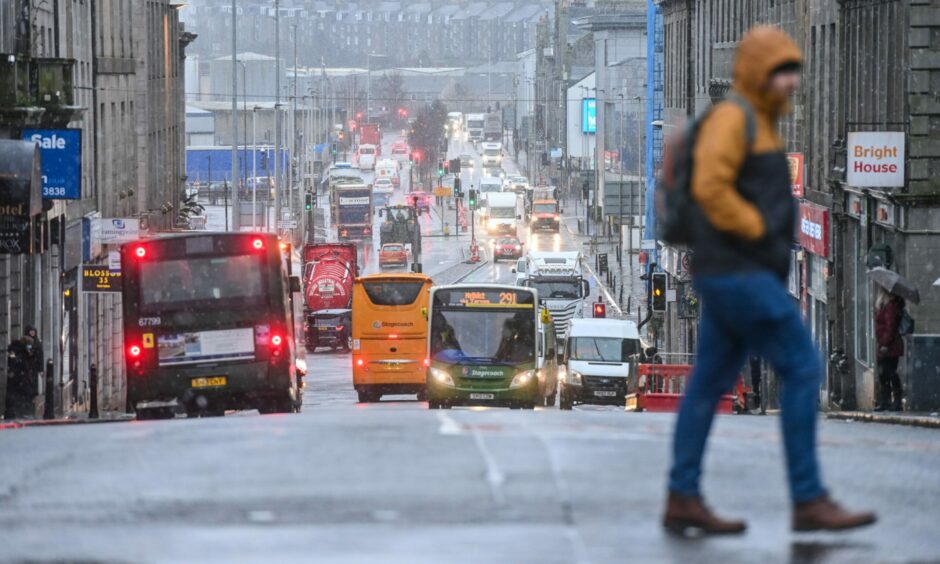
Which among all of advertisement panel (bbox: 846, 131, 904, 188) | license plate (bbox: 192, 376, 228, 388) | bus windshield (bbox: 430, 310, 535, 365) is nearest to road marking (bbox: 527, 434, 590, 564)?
license plate (bbox: 192, 376, 228, 388)

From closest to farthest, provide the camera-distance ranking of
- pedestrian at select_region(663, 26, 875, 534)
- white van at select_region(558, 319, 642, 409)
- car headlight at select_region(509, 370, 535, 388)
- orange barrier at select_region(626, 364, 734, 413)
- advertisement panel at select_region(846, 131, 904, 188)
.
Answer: pedestrian at select_region(663, 26, 875, 534) < advertisement panel at select_region(846, 131, 904, 188) < orange barrier at select_region(626, 364, 734, 413) < car headlight at select_region(509, 370, 535, 388) < white van at select_region(558, 319, 642, 409)

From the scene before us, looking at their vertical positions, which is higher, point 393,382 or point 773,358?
point 773,358

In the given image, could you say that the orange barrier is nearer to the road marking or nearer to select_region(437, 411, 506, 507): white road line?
select_region(437, 411, 506, 507): white road line

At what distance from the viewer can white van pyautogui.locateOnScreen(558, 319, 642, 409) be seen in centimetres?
4312

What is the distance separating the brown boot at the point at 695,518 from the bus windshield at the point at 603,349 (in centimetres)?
3723

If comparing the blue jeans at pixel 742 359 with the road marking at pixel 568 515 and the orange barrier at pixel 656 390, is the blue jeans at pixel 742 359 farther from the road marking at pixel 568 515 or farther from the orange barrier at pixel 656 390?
the orange barrier at pixel 656 390

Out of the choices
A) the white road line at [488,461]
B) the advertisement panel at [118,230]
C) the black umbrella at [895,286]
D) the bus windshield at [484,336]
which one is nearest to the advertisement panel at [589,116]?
the advertisement panel at [118,230]

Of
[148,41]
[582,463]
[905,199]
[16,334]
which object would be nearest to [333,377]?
[148,41]

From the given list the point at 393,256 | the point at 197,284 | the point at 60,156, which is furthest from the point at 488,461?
the point at 393,256

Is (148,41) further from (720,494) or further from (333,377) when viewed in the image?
(720,494)

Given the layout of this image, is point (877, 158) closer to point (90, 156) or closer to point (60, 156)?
point (60, 156)

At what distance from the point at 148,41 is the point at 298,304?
45.6 ft

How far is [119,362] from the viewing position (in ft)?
172

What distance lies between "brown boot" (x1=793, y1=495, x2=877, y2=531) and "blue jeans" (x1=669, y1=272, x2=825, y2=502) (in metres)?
0.03
